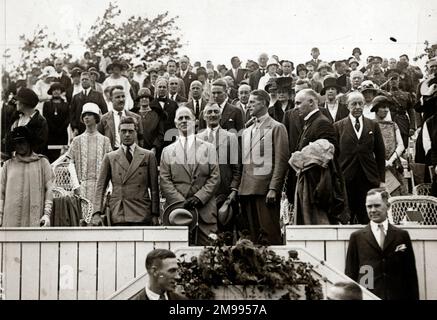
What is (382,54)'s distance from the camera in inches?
280

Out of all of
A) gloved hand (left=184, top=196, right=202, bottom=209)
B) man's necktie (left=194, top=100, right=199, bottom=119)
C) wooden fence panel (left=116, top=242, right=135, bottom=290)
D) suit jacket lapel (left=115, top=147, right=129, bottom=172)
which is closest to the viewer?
wooden fence panel (left=116, top=242, right=135, bottom=290)

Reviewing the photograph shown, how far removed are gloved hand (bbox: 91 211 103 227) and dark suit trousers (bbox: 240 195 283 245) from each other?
48.2 inches

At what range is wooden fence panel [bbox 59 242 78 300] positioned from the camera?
625cm

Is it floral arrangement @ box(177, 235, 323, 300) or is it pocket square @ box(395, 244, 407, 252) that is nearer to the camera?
floral arrangement @ box(177, 235, 323, 300)

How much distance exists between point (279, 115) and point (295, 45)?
654 mm

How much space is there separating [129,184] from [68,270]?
2.96ft

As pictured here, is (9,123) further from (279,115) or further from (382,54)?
(382,54)

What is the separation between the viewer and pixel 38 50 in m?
6.94

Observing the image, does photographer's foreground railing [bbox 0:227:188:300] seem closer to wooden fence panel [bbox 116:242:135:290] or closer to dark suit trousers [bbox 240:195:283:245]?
wooden fence panel [bbox 116:242:135:290]

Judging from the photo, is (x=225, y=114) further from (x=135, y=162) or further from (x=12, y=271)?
(x=12, y=271)

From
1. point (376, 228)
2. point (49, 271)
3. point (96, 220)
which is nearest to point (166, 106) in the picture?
point (96, 220)

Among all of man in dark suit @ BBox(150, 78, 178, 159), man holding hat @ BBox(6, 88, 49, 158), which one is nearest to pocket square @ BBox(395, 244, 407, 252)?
man in dark suit @ BBox(150, 78, 178, 159)

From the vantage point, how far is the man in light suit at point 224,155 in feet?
22.0
